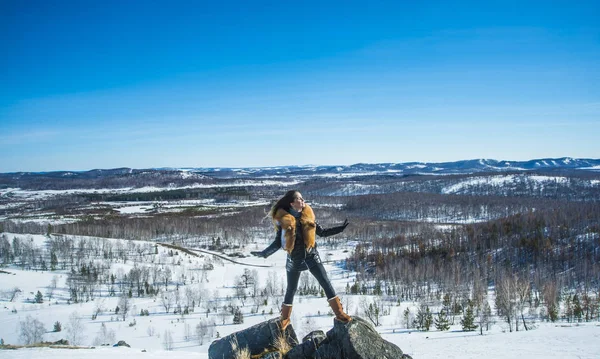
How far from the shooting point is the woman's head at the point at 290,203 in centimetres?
627

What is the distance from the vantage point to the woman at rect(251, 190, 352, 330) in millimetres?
6227

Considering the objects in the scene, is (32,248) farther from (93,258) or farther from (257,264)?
(257,264)

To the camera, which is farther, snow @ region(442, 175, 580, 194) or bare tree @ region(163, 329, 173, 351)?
snow @ region(442, 175, 580, 194)

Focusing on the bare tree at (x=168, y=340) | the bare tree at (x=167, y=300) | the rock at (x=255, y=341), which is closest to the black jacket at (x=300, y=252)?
the rock at (x=255, y=341)

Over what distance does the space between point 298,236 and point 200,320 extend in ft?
130

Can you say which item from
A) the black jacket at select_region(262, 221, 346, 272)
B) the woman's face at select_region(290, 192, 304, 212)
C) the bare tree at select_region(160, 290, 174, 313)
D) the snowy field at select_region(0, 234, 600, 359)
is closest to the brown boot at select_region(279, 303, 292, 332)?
the black jacket at select_region(262, 221, 346, 272)

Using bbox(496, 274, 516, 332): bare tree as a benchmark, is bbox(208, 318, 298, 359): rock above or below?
above

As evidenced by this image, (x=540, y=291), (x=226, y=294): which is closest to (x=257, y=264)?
(x=226, y=294)

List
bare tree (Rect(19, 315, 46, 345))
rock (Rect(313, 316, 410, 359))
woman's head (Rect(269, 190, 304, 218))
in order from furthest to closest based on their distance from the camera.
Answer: bare tree (Rect(19, 315, 46, 345))
woman's head (Rect(269, 190, 304, 218))
rock (Rect(313, 316, 410, 359))

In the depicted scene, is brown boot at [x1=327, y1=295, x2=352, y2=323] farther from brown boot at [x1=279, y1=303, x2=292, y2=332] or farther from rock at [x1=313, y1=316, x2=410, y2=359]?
brown boot at [x1=279, y1=303, x2=292, y2=332]

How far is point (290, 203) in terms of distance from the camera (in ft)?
21.0

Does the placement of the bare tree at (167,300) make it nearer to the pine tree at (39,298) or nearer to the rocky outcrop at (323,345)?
the pine tree at (39,298)

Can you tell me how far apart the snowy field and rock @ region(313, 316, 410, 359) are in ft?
16.6

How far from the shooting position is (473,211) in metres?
134
